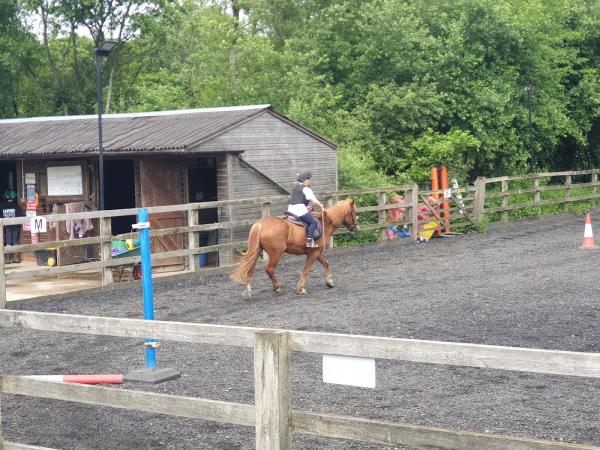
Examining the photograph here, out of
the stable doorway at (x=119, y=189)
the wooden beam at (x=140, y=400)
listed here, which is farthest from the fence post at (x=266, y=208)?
the wooden beam at (x=140, y=400)

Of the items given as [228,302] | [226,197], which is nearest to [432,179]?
[226,197]

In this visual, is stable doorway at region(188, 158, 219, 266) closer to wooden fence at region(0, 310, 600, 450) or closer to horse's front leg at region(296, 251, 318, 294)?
horse's front leg at region(296, 251, 318, 294)

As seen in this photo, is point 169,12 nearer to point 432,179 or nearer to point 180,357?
point 432,179

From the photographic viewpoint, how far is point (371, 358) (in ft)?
15.2

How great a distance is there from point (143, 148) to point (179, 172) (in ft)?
4.91

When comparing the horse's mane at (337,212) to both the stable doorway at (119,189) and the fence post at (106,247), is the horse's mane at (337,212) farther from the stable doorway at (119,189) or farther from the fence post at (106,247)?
the stable doorway at (119,189)

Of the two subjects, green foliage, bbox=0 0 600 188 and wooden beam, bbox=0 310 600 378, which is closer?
wooden beam, bbox=0 310 600 378

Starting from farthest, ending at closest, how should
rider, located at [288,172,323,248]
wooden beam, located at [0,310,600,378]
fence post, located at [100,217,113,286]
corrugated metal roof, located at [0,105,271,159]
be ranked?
corrugated metal roof, located at [0,105,271,159]
fence post, located at [100,217,113,286]
rider, located at [288,172,323,248]
wooden beam, located at [0,310,600,378]

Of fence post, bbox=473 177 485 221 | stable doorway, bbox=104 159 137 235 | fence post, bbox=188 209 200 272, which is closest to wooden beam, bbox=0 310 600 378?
fence post, bbox=188 209 200 272

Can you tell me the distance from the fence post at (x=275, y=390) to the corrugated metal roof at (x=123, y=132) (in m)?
12.9

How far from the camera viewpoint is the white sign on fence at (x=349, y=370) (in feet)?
15.2

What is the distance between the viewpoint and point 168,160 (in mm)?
18953

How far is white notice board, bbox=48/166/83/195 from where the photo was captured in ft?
65.0

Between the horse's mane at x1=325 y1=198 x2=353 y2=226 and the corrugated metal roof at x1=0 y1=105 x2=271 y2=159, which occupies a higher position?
the corrugated metal roof at x1=0 y1=105 x2=271 y2=159
